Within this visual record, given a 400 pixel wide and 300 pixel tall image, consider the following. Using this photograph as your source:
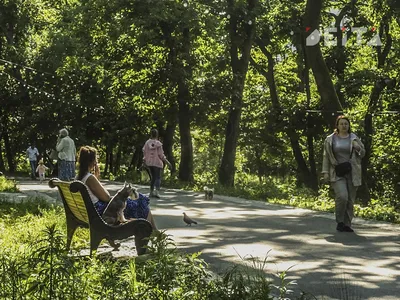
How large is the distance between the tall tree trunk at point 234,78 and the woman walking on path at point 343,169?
727 inches

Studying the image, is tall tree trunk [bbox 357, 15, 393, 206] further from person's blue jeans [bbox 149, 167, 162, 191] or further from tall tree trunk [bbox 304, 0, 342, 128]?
person's blue jeans [bbox 149, 167, 162, 191]

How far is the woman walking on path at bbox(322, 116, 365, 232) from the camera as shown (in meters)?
13.4

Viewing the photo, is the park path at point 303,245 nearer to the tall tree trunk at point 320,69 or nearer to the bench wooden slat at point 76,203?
the bench wooden slat at point 76,203

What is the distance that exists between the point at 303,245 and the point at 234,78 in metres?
22.7

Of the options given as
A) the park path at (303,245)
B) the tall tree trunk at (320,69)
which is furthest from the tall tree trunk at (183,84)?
the park path at (303,245)

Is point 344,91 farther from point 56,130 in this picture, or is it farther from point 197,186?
point 56,130

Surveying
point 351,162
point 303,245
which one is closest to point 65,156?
point 351,162

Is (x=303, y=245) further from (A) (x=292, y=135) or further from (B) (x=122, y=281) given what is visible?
(A) (x=292, y=135)

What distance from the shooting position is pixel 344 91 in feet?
121

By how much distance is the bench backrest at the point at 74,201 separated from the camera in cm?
923

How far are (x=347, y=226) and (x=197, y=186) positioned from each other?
17700 millimetres

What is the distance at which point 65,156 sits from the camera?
72.2 ft

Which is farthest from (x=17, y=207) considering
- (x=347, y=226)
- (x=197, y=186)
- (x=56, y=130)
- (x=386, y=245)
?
(x=56, y=130)

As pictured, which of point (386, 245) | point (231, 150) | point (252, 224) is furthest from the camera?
point (231, 150)
